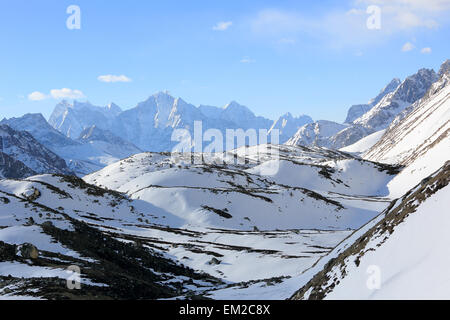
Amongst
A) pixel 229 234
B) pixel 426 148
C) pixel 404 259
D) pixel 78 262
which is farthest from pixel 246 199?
pixel 426 148

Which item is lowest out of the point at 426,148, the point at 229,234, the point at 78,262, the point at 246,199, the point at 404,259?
the point at 229,234

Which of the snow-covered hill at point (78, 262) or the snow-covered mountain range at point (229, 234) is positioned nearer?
the snow-covered mountain range at point (229, 234)

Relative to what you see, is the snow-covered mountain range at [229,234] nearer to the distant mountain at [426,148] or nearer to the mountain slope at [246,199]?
the mountain slope at [246,199]

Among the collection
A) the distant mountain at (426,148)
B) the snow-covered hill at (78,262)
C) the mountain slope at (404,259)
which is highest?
the distant mountain at (426,148)

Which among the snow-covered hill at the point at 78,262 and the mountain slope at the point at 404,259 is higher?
the mountain slope at the point at 404,259

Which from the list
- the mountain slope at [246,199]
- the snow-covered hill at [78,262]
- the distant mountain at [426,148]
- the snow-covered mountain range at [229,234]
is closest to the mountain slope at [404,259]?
the snow-covered mountain range at [229,234]

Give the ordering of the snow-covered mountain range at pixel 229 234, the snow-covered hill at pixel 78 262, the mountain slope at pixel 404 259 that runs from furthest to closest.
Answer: the snow-covered hill at pixel 78 262 → the snow-covered mountain range at pixel 229 234 → the mountain slope at pixel 404 259

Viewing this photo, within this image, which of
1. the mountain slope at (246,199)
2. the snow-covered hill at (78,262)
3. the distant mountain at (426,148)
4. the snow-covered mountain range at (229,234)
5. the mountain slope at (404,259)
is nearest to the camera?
the mountain slope at (404,259)

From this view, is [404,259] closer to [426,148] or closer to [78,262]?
[78,262]

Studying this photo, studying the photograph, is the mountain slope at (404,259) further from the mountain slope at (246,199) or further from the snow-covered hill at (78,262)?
the mountain slope at (246,199)

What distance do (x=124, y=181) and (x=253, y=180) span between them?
1734 inches

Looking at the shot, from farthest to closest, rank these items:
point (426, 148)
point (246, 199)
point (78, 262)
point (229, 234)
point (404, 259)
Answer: point (426, 148) → point (246, 199) → point (229, 234) → point (78, 262) → point (404, 259)

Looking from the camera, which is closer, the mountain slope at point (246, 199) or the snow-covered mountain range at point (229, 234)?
the snow-covered mountain range at point (229, 234)
